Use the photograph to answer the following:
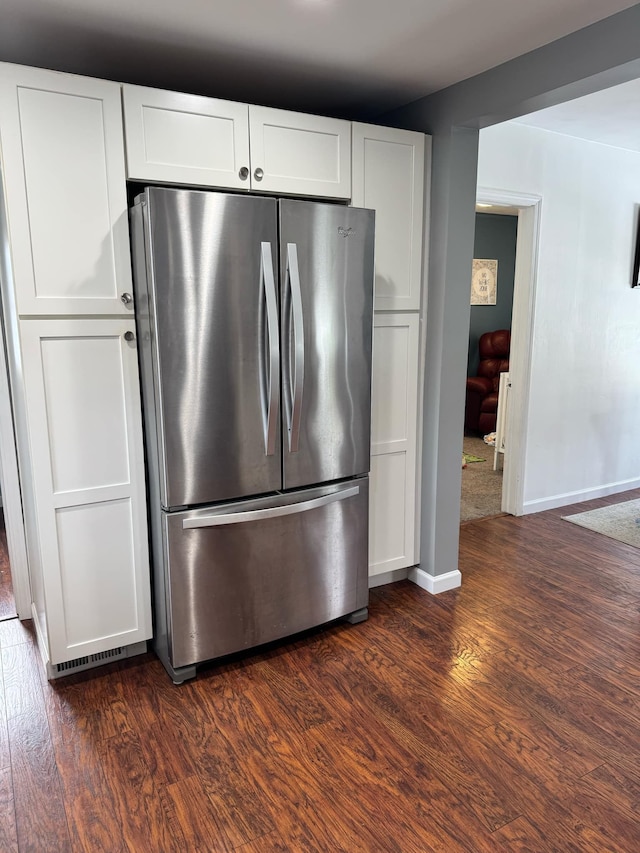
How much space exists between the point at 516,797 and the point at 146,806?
43.5 inches

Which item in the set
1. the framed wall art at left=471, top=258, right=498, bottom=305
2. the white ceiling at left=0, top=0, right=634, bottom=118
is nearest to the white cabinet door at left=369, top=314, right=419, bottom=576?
the white ceiling at left=0, top=0, right=634, bottom=118

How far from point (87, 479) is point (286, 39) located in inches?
69.4

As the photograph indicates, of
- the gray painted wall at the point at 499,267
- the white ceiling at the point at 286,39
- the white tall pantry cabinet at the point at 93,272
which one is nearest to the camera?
the white ceiling at the point at 286,39

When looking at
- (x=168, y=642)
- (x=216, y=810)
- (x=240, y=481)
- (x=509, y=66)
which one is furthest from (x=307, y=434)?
(x=509, y=66)

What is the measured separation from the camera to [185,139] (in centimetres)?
226

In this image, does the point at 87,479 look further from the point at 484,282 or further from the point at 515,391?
the point at 484,282

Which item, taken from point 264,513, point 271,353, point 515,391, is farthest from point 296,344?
point 515,391

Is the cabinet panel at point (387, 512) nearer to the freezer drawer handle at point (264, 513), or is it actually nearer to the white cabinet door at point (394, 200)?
the freezer drawer handle at point (264, 513)

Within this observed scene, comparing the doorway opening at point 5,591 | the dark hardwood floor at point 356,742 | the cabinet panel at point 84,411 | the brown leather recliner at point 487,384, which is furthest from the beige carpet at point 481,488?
the doorway opening at point 5,591

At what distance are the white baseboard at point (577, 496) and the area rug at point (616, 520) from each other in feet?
0.58

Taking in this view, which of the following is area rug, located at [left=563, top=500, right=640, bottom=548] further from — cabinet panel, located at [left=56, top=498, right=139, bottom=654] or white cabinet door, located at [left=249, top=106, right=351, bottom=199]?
cabinet panel, located at [left=56, top=498, right=139, bottom=654]

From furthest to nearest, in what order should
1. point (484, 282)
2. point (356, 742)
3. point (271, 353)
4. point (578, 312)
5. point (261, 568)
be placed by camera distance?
point (484, 282) → point (578, 312) → point (261, 568) → point (271, 353) → point (356, 742)

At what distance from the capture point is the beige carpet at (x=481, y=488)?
443 cm

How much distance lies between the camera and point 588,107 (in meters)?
3.44
